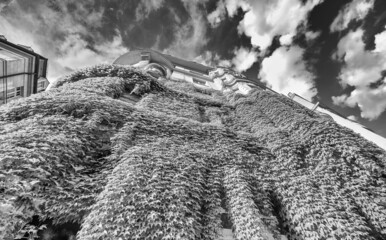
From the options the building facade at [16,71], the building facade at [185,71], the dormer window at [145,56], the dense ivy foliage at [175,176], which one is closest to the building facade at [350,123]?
the building facade at [185,71]

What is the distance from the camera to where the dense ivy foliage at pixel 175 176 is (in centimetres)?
412

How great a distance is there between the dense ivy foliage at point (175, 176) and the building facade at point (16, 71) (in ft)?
49.8

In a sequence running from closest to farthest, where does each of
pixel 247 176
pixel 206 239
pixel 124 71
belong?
pixel 206 239 → pixel 247 176 → pixel 124 71

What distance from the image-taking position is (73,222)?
4.26 meters

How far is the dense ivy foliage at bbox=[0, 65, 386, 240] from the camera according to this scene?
4121mm

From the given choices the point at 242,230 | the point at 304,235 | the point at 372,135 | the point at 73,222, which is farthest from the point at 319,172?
the point at 372,135

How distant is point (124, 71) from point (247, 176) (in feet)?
32.1

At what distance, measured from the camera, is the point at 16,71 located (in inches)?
725

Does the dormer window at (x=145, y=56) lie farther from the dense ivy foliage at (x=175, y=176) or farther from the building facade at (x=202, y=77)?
the dense ivy foliage at (x=175, y=176)

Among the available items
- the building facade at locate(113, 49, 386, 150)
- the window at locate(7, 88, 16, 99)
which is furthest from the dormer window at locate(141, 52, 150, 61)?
the window at locate(7, 88, 16, 99)

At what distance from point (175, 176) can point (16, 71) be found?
21.5 meters

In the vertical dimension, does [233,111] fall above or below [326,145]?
above

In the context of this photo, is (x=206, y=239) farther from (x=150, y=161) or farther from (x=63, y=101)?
(x=63, y=101)

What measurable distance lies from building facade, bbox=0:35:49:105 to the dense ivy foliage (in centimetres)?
1517
